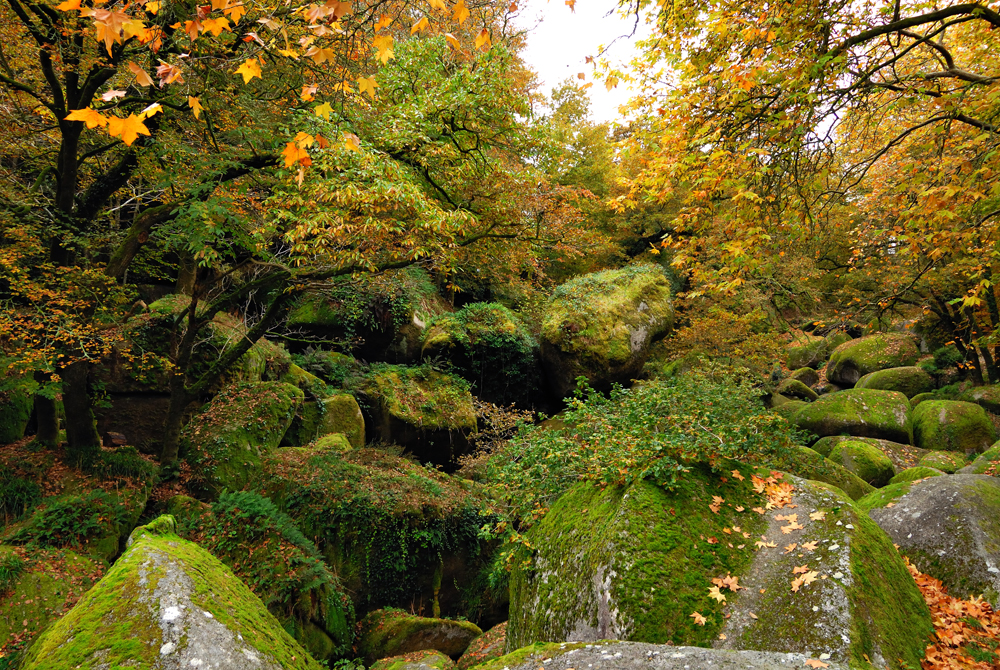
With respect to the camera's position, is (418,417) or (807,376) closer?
(418,417)

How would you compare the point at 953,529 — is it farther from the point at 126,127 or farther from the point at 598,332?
the point at 598,332

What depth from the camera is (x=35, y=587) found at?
5191 millimetres

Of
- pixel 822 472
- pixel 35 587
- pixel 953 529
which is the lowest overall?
pixel 35 587

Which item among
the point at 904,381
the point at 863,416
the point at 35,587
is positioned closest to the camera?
the point at 35,587

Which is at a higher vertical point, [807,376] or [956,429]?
[807,376]

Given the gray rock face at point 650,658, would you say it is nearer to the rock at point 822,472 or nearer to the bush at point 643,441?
the bush at point 643,441

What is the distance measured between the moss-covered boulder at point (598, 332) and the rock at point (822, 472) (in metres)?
7.20

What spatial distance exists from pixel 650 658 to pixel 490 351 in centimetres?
1247

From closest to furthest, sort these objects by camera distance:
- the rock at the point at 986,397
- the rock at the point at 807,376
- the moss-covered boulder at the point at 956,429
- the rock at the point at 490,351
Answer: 1. the moss-covered boulder at the point at 956,429
2. the rock at the point at 986,397
3. the rock at the point at 490,351
4. the rock at the point at 807,376

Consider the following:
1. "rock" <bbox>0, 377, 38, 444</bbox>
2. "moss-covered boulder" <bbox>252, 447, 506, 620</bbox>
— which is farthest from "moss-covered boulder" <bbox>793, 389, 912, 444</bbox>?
"rock" <bbox>0, 377, 38, 444</bbox>

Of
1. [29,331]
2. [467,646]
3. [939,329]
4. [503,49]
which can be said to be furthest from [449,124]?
[939,329]

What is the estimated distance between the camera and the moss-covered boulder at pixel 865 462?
1062 centimetres

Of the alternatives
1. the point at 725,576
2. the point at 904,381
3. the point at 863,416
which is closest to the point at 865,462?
the point at 863,416

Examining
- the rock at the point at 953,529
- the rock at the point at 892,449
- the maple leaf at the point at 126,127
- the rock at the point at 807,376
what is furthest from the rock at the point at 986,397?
the maple leaf at the point at 126,127
